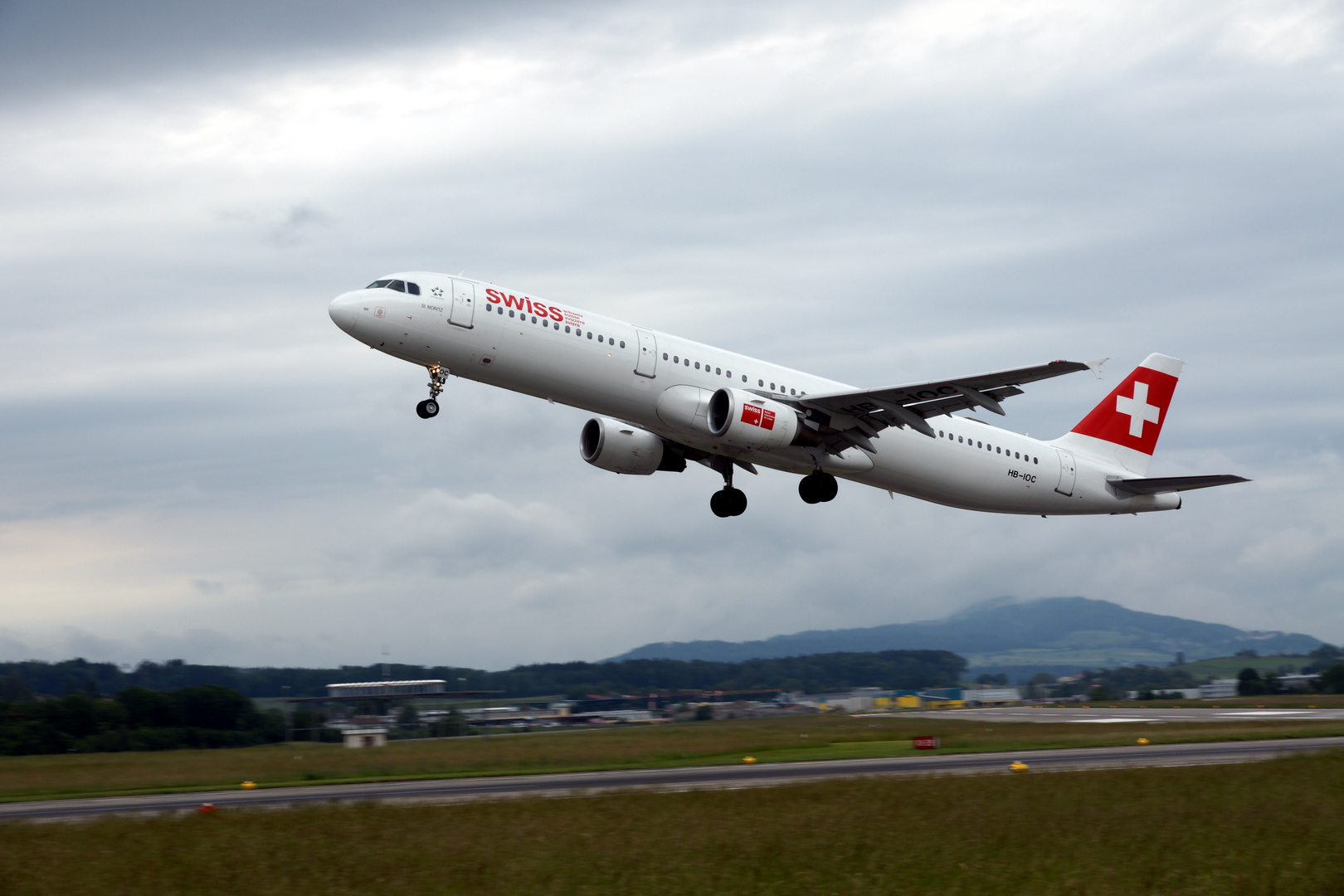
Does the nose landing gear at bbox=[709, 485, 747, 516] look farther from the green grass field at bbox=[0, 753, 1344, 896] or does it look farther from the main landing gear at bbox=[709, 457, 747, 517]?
the green grass field at bbox=[0, 753, 1344, 896]

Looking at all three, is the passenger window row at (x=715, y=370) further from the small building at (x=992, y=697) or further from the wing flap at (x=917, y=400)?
the small building at (x=992, y=697)

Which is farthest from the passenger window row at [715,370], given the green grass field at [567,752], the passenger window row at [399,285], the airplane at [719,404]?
the green grass field at [567,752]

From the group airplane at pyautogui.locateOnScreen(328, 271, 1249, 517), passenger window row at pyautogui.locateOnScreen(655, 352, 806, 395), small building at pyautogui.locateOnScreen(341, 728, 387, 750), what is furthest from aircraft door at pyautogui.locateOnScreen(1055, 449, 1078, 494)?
small building at pyautogui.locateOnScreen(341, 728, 387, 750)

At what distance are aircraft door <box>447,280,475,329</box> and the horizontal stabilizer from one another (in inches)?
917

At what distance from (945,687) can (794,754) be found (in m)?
39.7

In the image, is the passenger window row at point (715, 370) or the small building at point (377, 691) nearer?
the passenger window row at point (715, 370)

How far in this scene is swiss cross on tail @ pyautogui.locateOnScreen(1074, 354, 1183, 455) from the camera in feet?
143

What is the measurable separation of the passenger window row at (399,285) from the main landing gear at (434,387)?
1912 mm

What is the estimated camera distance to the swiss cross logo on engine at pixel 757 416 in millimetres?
31969

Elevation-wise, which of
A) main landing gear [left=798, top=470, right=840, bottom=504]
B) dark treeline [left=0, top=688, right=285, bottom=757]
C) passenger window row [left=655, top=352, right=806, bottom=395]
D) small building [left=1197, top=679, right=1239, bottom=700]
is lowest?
small building [left=1197, top=679, right=1239, bottom=700]

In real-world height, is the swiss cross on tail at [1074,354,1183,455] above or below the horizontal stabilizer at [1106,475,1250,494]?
above

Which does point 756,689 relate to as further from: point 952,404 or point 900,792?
point 900,792

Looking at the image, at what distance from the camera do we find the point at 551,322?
102ft

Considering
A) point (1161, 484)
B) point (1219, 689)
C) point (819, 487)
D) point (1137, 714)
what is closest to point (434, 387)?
point (819, 487)
